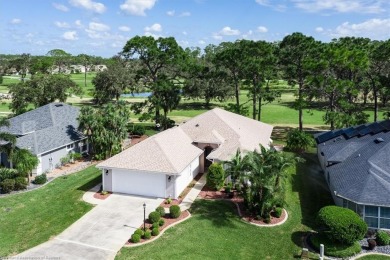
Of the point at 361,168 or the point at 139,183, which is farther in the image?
the point at 139,183

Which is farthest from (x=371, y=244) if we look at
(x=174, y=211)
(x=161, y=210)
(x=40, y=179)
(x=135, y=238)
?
(x=40, y=179)

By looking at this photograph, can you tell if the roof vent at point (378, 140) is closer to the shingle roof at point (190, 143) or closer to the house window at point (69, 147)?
the shingle roof at point (190, 143)

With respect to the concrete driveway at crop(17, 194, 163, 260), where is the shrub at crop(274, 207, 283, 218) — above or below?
above

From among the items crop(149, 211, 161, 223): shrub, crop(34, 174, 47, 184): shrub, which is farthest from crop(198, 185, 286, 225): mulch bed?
crop(34, 174, 47, 184): shrub

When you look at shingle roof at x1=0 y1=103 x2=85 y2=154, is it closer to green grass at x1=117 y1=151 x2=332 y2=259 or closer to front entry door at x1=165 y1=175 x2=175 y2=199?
front entry door at x1=165 y1=175 x2=175 y2=199

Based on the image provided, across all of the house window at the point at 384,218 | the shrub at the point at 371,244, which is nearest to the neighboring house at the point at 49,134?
the shrub at the point at 371,244

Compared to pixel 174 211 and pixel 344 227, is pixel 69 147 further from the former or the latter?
pixel 344 227

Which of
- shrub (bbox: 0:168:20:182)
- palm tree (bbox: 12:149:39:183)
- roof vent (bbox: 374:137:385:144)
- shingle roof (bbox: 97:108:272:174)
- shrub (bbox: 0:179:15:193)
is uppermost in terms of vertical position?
roof vent (bbox: 374:137:385:144)
